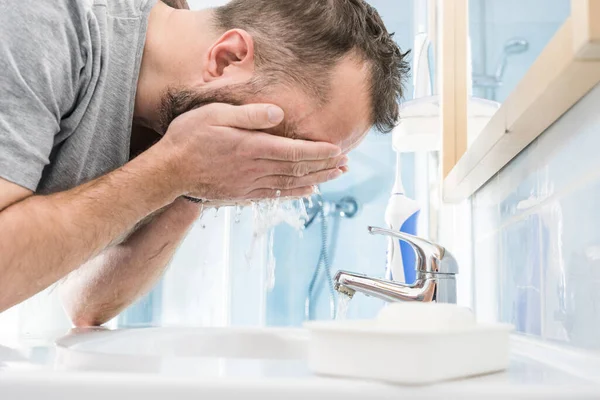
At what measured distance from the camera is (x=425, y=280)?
2.29 feet

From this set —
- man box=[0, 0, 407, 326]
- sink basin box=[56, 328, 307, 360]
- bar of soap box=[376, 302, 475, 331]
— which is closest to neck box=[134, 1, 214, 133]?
man box=[0, 0, 407, 326]

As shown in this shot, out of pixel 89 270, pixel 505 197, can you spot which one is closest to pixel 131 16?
pixel 89 270

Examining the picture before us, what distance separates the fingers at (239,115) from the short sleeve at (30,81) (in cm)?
15

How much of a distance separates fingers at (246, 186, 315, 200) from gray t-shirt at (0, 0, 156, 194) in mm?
170

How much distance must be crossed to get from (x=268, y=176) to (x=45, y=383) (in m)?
0.43

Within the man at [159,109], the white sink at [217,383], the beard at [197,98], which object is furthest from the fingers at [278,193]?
the white sink at [217,383]

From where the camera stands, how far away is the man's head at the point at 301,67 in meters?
0.72

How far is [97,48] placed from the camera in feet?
2.24

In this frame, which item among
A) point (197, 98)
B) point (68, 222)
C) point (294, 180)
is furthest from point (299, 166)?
point (68, 222)

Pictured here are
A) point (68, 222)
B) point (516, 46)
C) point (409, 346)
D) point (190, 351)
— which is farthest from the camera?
point (516, 46)

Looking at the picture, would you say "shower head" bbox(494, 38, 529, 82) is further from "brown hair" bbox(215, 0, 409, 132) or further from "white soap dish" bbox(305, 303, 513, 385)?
"white soap dish" bbox(305, 303, 513, 385)

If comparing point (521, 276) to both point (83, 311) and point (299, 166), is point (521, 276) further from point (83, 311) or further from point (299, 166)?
A: point (83, 311)

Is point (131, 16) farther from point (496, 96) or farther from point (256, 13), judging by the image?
point (496, 96)

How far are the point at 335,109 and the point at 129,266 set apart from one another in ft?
1.28
